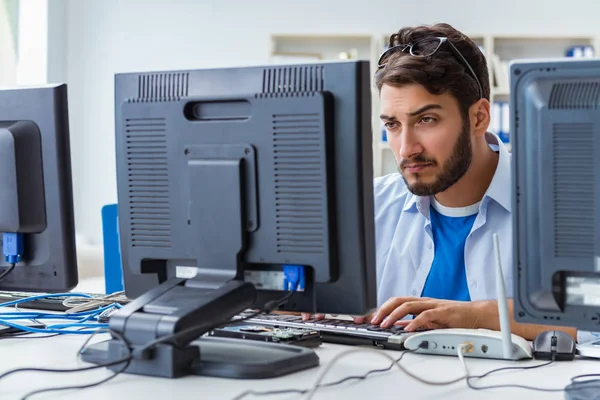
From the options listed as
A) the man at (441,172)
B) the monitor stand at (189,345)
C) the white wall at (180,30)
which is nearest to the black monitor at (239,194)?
the monitor stand at (189,345)

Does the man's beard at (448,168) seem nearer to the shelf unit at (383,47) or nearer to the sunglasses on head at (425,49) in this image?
the sunglasses on head at (425,49)

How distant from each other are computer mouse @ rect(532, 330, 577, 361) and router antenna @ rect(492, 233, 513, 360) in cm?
7

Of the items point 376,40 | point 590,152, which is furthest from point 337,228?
point 376,40

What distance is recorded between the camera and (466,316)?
1616mm

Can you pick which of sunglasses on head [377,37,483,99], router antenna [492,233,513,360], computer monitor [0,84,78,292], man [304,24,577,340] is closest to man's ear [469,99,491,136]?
man [304,24,577,340]

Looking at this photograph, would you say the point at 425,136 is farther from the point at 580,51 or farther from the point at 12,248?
the point at 580,51

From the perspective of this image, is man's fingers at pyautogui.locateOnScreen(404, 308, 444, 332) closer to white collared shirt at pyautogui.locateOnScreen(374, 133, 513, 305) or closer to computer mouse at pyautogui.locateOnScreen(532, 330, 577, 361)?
computer mouse at pyautogui.locateOnScreen(532, 330, 577, 361)

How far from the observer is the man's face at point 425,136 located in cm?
198

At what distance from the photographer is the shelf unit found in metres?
4.71

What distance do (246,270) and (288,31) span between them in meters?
3.94

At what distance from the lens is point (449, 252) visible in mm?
2074

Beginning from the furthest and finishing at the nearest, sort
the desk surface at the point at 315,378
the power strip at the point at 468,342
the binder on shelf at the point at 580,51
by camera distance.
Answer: the binder on shelf at the point at 580,51, the power strip at the point at 468,342, the desk surface at the point at 315,378

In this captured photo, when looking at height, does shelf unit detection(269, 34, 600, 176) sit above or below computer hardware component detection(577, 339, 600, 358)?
above

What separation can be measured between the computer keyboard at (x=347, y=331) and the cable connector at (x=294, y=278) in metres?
0.15
